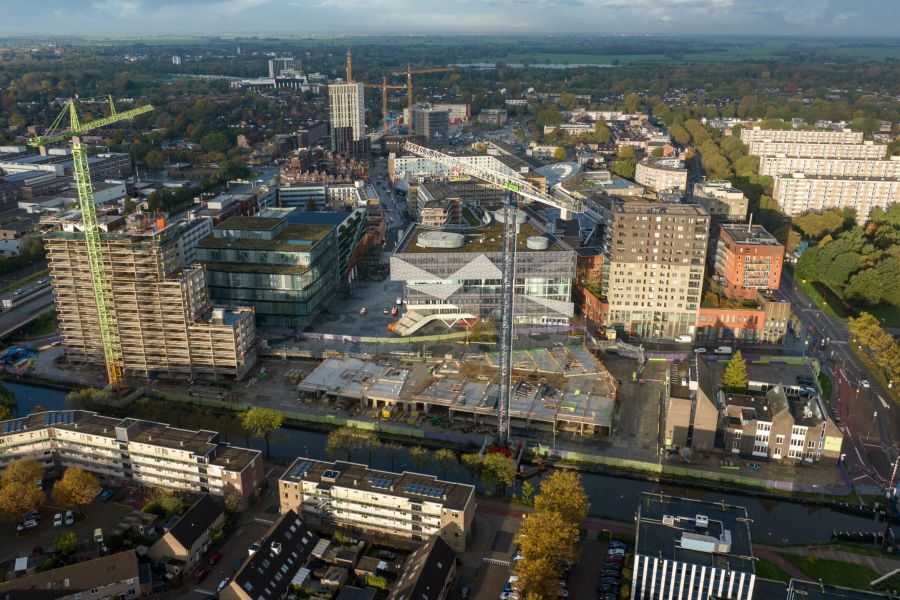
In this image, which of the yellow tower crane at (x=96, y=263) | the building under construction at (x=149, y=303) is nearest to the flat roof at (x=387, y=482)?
the building under construction at (x=149, y=303)

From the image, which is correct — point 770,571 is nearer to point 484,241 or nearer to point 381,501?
point 381,501

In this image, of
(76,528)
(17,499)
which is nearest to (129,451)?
(76,528)

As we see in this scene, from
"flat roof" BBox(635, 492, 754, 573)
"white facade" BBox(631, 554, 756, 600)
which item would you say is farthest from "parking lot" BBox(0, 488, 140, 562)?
"flat roof" BBox(635, 492, 754, 573)

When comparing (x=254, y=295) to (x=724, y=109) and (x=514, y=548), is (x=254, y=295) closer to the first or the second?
(x=514, y=548)

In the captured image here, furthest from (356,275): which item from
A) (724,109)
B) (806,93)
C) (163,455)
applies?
(806,93)

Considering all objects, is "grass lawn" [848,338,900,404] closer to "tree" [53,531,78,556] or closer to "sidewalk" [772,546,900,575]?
"sidewalk" [772,546,900,575]

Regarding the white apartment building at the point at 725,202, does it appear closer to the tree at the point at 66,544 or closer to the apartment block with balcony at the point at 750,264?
the apartment block with balcony at the point at 750,264

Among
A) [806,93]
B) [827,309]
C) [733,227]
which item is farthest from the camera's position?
[806,93]

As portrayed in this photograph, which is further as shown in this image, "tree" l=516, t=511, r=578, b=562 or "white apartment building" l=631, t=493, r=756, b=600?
"tree" l=516, t=511, r=578, b=562
